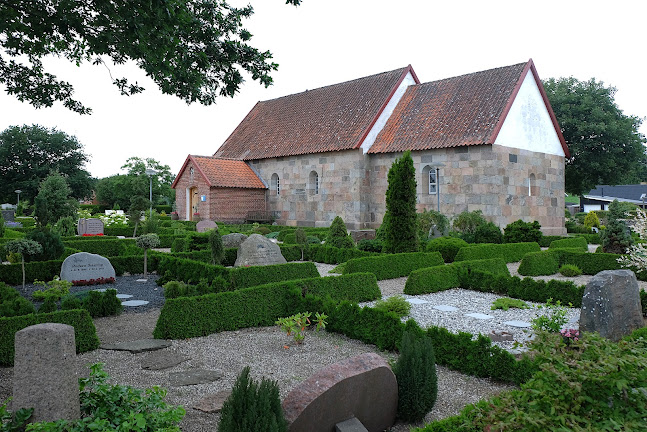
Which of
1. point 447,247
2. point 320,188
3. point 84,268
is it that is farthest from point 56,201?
point 447,247

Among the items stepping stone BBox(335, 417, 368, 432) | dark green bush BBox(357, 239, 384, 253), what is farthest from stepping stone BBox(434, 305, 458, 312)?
dark green bush BBox(357, 239, 384, 253)

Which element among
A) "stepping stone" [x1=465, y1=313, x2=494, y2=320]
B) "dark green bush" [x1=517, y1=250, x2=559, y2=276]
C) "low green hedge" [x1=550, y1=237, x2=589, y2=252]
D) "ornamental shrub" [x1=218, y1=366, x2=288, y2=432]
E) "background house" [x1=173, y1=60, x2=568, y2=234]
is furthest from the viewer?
"background house" [x1=173, y1=60, x2=568, y2=234]

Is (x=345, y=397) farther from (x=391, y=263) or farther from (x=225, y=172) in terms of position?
(x=225, y=172)

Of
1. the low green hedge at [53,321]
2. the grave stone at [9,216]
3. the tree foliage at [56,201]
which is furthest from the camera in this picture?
the grave stone at [9,216]

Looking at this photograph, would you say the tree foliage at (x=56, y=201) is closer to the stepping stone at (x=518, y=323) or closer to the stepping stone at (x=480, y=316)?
the stepping stone at (x=480, y=316)

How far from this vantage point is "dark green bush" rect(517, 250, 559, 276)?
1167cm

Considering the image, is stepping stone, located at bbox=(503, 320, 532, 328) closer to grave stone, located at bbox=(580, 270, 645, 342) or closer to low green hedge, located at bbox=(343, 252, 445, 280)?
grave stone, located at bbox=(580, 270, 645, 342)

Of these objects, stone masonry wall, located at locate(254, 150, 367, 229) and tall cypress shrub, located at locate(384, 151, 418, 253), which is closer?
tall cypress shrub, located at locate(384, 151, 418, 253)

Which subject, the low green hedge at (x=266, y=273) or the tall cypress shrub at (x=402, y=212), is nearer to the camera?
the low green hedge at (x=266, y=273)

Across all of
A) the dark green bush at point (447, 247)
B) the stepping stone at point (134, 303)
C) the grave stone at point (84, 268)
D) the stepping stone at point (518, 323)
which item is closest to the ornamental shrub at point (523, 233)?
the dark green bush at point (447, 247)

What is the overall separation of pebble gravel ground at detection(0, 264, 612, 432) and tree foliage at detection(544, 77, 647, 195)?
24.4 m

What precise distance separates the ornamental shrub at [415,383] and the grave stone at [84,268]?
28.1 ft

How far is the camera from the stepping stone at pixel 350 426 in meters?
Answer: 3.48

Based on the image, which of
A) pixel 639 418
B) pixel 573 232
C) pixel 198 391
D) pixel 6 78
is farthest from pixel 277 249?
pixel 573 232
